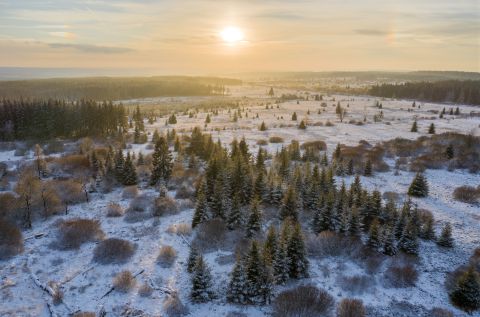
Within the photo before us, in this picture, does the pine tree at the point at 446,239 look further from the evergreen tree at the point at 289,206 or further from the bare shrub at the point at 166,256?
the bare shrub at the point at 166,256

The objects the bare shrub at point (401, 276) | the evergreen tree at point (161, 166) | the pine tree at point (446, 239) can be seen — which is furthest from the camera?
the evergreen tree at point (161, 166)

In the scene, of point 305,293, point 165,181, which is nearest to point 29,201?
point 165,181

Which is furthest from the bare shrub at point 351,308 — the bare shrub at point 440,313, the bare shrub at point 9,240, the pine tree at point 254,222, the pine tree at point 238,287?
the bare shrub at point 9,240

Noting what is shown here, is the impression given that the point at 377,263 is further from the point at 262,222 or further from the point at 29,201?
the point at 29,201

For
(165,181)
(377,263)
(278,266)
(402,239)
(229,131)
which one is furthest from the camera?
(229,131)

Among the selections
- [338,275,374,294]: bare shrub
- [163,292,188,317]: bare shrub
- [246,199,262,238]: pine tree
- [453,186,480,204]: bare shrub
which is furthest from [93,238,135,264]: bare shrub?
[453,186,480,204]: bare shrub

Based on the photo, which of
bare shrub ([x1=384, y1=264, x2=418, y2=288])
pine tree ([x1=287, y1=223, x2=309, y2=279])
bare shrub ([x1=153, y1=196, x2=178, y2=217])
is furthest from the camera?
bare shrub ([x1=153, y1=196, x2=178, y2=217])

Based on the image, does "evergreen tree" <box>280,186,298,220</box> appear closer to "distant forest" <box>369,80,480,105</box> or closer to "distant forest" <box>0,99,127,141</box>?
"distant forest" <box>0,99,127,141</box>
